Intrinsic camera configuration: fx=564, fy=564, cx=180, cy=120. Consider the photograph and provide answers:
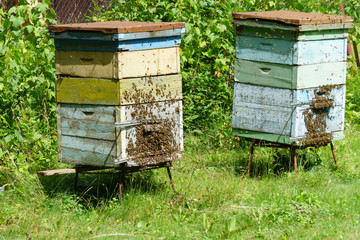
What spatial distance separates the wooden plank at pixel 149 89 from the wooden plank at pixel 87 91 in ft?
0.26

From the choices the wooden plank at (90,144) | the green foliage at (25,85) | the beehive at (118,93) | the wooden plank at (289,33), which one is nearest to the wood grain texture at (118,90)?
the beehive at (118,93)

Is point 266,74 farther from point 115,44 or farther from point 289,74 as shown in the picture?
point 115,44

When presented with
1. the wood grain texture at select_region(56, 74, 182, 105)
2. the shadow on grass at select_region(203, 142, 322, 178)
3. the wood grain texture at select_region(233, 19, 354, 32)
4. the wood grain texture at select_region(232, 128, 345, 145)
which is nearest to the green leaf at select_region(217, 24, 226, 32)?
the wood grain texture at select_region(233, 19, 354, 32)

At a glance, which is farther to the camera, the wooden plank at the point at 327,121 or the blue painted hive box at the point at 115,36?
the wooden plank at the point at 327,121

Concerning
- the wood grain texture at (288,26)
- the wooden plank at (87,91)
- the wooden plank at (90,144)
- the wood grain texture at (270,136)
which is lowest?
the wood grain texture at (270,136)

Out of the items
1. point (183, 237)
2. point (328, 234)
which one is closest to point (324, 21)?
point (328, 234)

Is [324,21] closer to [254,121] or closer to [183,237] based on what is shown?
[254,121]

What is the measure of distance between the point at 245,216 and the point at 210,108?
8.86 feet

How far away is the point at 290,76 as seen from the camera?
5250 millimetres

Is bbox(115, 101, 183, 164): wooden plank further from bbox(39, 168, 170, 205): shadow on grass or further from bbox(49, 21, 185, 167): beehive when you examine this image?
bbox(39, 168, 170, 205): shadow on grass

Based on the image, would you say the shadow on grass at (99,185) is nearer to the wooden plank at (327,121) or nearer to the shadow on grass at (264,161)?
the shadow on grass at (264,161)

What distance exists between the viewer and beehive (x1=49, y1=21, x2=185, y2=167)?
4.49 metres

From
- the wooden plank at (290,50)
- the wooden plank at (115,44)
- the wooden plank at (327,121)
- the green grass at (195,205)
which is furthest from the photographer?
the wooden plank at (327,121)

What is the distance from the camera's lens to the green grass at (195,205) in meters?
4.32
